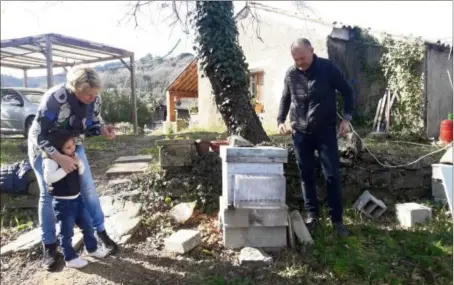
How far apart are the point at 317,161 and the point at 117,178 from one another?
2.30 metres

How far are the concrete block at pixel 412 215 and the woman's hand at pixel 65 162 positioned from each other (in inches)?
126

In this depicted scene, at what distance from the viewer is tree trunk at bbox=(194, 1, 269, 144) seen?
4688 millimetres

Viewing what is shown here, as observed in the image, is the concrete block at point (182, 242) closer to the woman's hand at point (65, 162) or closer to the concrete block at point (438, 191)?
the woman's hand at point (65, 162)

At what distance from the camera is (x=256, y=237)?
3260mm

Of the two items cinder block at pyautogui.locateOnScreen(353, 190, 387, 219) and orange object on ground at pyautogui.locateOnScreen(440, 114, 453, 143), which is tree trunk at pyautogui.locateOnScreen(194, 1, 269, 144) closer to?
cinder block at pyautogui.locateOnScreen(353, 190, 387, 219)

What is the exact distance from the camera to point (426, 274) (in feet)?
9.93

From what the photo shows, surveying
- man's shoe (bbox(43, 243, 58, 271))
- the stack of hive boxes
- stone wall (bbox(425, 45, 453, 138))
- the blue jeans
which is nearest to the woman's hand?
the blue jeans

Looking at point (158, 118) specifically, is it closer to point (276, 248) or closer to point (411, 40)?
point (411, 40)

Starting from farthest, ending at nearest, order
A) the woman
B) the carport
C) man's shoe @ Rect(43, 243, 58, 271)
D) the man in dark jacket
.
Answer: the carport, the man in dark jacket, man's shoe @ Rect(43, 243, 58, 271), the woman

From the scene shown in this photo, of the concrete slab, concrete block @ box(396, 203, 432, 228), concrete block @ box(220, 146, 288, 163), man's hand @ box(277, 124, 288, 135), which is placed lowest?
concrete block @ box(396, 203, 432, 228)

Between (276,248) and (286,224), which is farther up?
(286,224)

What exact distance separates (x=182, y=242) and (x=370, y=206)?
2.17 m

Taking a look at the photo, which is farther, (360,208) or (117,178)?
(117,178)

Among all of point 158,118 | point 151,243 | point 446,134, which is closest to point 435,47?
point 446,134
